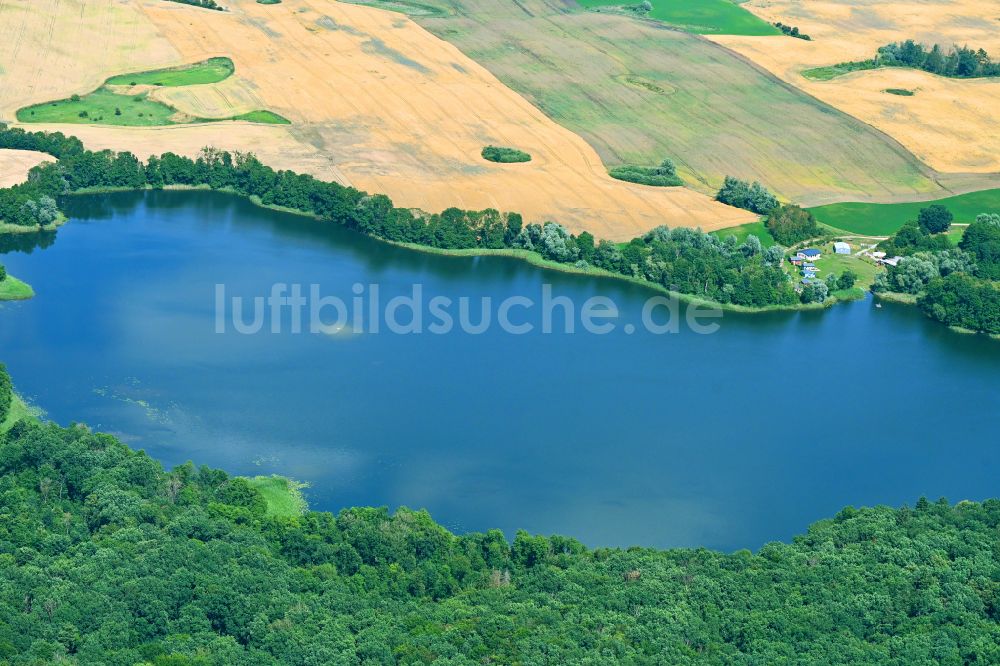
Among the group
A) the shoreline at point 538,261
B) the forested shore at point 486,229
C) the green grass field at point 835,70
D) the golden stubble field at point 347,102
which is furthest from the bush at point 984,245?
the green grass field at point 835,70

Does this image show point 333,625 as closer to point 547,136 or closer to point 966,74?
point 547,136

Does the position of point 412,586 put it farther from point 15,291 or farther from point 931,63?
point 931,63

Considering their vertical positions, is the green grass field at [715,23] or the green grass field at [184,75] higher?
the green grass field at [715,23]

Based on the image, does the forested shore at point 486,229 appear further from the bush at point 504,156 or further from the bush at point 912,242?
the bush at point 504,156

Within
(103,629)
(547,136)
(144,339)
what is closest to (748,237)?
(547,136)

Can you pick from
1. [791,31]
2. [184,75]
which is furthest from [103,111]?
[791,31]

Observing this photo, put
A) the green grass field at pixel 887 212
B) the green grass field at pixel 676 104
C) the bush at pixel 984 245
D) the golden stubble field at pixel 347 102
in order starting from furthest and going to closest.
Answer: the green grass field at pixel 676 104, the green grass field at pixel 887 212, the golden stubble field at pixel 347 102, the bush at pixel 984 245

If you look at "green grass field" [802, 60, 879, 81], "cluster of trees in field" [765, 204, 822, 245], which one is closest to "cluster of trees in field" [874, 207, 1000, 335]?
"cluster of trees in field" [765, 204, 822, 245]
